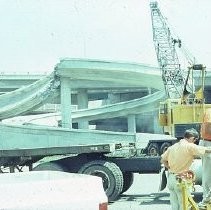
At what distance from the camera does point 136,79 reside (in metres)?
57.7

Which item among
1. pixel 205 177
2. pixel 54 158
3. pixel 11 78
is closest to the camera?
pixel 205 177

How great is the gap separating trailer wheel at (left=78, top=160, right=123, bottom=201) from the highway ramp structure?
140ft

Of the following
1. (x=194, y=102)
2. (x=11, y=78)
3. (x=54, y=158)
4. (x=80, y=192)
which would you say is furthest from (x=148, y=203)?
(x=11, y=78)

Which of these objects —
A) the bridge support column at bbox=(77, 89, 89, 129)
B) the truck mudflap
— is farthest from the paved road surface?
the bridge support column at bbox=(77, 89, 89, 129)

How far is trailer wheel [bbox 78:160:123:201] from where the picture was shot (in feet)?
41.3

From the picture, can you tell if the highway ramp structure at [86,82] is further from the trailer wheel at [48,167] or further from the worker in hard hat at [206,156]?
the worker in hard hat at [206,156]

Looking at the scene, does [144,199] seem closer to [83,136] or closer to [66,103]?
[83,136]

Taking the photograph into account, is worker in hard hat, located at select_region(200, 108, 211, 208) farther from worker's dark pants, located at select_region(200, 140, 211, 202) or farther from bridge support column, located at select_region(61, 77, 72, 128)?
bridge support column, located at select_region(61, 77, 72, 128)

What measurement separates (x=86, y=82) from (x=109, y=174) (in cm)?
4890

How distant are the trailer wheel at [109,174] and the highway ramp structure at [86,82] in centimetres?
4253

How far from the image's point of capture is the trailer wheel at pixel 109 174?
41.3 feet

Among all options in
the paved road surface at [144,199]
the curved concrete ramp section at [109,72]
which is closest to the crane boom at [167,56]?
the curved concrete ramp section at [109,72]

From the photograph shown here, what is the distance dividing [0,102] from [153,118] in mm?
20237

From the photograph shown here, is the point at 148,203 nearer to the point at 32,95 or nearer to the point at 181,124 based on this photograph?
the point at 181,124
